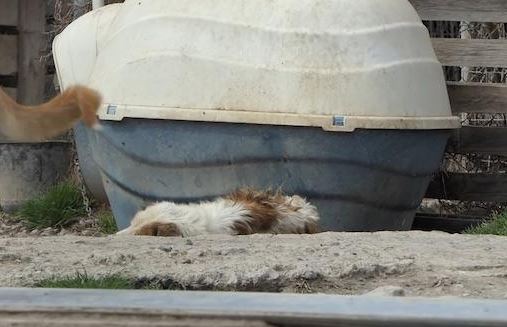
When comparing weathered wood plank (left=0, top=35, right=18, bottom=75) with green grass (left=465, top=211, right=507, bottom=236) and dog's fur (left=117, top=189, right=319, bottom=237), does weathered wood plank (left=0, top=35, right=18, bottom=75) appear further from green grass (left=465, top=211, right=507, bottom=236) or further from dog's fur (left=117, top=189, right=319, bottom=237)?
green grass (left=465, top=211, right=507, bottom=236)

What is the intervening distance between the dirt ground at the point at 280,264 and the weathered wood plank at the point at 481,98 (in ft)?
8.28

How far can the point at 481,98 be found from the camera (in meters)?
7.48

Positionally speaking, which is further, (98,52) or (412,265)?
(98,52)

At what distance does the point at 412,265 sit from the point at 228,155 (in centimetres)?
199

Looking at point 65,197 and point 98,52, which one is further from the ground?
point 98,52

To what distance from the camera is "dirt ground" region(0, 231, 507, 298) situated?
417cm

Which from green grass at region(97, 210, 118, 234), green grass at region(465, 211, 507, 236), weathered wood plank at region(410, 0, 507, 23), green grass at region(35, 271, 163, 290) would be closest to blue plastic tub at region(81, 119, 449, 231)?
green grass at region(465, 211, 507, 236)

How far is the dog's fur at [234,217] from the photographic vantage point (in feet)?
18.4

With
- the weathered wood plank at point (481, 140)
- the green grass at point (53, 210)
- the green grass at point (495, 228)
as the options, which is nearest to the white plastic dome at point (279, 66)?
the green grass at point (495, 228)

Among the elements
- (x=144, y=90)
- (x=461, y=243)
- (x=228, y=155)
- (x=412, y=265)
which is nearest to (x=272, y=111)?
(x=228, y=155)

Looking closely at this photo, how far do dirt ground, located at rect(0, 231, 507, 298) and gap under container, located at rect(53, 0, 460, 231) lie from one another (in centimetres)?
116

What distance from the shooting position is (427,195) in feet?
25.7

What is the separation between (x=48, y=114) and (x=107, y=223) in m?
3.65

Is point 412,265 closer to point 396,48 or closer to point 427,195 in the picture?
point 396,48
